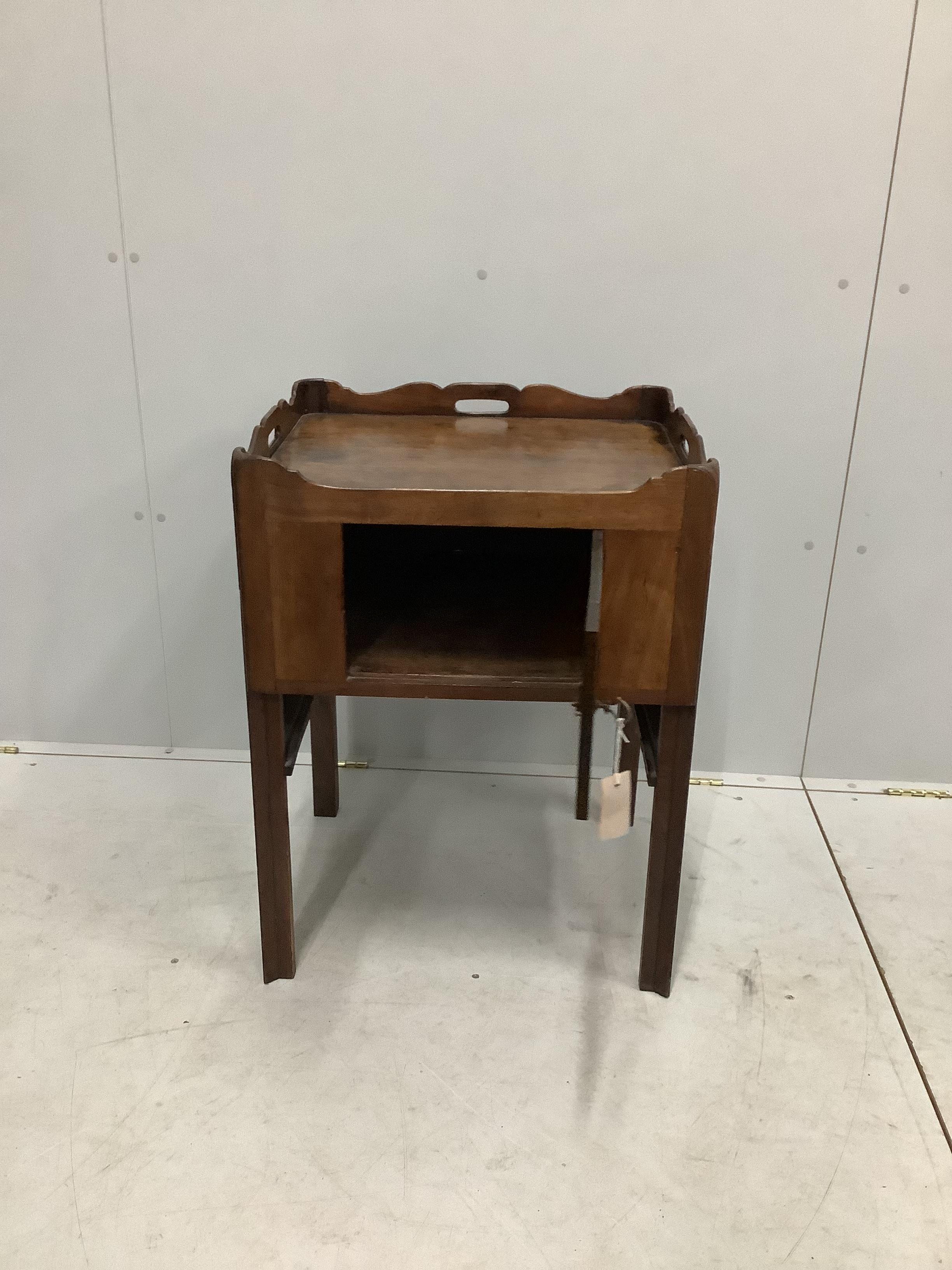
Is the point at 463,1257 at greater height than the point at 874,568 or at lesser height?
lesser

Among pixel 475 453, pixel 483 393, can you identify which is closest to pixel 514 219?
pixel 483 393

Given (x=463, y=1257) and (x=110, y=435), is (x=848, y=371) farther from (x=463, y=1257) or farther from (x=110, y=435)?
(x=463, y=1257)

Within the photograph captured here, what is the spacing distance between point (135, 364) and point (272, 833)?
776mm

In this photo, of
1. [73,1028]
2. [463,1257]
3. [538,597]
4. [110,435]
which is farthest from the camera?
[110,435]

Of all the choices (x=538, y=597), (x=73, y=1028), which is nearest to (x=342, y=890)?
(x=73, y=1028)

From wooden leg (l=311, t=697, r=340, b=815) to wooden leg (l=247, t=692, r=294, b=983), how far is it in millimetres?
313

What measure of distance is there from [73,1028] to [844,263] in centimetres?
141

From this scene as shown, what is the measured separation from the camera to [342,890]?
56.8 inches

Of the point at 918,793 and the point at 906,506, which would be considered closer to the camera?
the point at 906,506

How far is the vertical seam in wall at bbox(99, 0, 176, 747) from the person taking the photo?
1414 millimetres

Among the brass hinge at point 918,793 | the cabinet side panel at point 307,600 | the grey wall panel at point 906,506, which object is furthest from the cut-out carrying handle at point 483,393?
the brass hinge at point 918,793

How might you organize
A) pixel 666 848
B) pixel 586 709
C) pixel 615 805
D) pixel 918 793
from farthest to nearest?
pixel 918 793, pixel 666 848, pixel 586 709, pixel 615 805

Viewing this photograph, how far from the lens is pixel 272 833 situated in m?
1.22

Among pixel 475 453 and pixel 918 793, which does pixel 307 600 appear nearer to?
pixel 475 453
